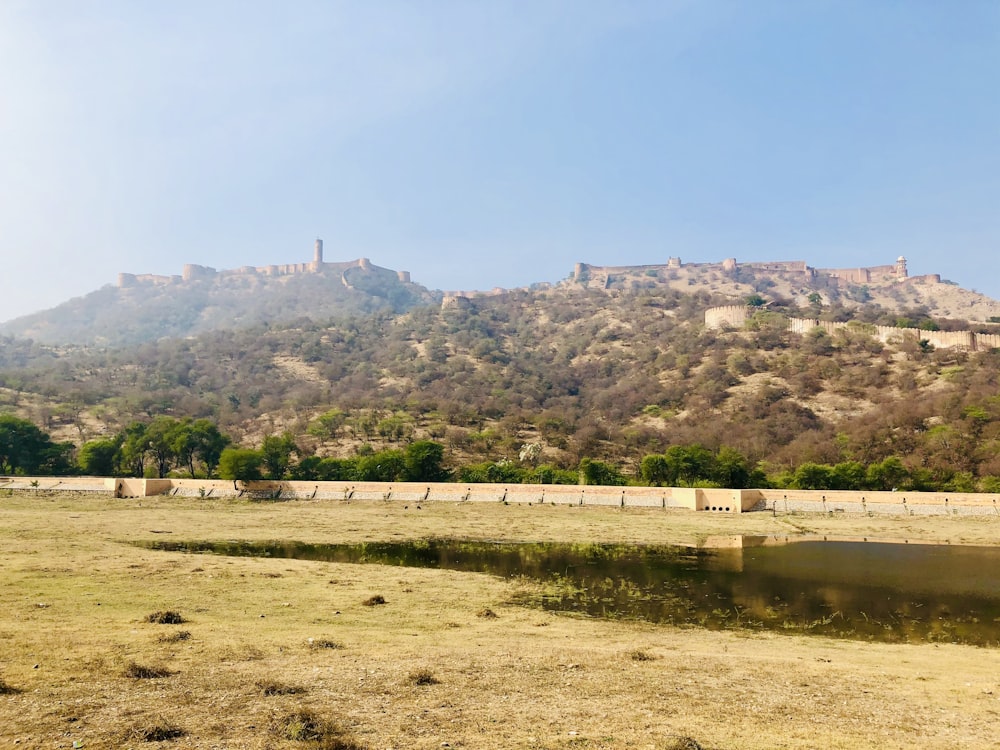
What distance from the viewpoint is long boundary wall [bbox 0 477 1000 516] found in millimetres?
45000

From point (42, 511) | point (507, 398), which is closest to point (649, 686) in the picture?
point (42, 511)

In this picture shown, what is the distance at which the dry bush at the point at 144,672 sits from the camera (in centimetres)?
1178

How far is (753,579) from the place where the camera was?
2667 cm

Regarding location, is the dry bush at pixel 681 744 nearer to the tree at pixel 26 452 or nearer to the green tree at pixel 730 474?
the green tree at pixel 730 474

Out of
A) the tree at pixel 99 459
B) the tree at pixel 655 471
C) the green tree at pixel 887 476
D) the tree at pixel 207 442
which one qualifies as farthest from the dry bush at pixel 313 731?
the tree at pixel 99 459

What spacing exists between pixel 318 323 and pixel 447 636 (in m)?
150

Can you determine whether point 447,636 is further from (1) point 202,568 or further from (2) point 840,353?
(2) point 840,353

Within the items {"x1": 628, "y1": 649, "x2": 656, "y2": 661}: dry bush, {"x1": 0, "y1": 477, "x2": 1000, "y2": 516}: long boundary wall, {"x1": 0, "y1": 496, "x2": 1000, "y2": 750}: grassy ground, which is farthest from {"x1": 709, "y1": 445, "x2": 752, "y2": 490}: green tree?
{"x1": 628, "y1": 649, "x2": 656, "y2": 661}: dry bush

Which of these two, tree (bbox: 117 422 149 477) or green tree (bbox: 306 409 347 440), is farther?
green tree (bbox: 306 409 347 440)

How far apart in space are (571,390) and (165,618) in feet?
316

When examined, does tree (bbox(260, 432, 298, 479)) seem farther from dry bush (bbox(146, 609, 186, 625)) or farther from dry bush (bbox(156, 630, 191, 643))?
dry bush (bbox(156, 630, 191, 643))

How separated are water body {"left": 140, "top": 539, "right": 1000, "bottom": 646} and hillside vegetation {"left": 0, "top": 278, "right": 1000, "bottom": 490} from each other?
69.9 feet

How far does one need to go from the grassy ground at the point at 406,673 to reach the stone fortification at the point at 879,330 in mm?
86595

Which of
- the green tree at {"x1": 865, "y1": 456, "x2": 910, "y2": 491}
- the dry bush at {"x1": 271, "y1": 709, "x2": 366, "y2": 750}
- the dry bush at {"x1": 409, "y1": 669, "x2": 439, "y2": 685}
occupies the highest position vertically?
the green tree at {"x1": 865, "y1": 456, "x2": 910, "y2": 491}
